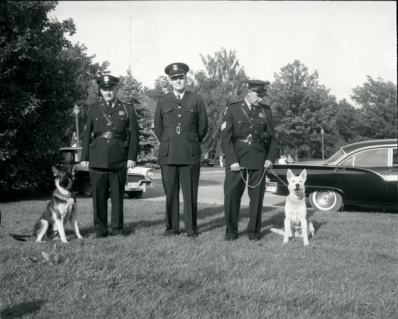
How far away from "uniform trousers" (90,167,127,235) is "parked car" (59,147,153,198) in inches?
287

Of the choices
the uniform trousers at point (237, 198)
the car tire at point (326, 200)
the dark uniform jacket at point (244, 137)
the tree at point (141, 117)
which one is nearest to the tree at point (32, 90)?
the dark uniform jacket at point (244, 137)

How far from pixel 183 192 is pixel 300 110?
128ft

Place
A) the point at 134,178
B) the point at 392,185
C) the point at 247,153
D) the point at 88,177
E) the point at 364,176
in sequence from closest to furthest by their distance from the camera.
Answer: the point at 247,153 → the point at 392,185 → the point at 364,176 → the point at 134,178 → the point at 88,177

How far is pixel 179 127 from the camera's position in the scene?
588 centimetres

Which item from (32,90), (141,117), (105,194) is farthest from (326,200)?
(141,117)

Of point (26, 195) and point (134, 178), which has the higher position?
point (134, 178)

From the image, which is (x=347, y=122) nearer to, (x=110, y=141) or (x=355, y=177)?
(x=355, y=177)

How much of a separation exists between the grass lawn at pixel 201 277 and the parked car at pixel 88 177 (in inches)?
291

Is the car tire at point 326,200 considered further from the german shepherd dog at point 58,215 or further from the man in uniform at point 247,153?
the german shepherd dog at point 58,215

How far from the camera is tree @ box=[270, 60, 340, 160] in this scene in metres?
41.7

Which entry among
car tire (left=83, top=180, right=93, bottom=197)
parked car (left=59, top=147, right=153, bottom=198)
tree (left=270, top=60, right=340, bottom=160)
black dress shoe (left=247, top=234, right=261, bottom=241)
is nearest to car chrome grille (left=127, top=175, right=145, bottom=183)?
parked car (left=59, top=147, right=153, bottom=198)

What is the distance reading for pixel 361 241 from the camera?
5.82 meters

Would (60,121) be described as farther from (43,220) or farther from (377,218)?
(377,218)

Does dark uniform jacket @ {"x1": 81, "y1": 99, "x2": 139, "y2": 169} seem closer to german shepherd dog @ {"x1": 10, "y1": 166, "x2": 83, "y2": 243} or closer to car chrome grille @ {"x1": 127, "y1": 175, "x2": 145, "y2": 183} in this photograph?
german shepherd dog @ {"x1": 10, "y1": 166, "x2": 83, "y2": 243}
